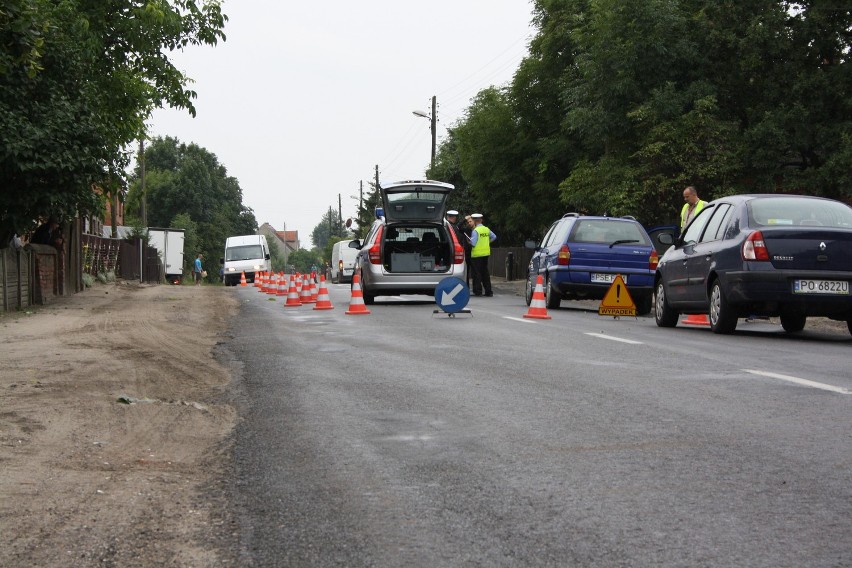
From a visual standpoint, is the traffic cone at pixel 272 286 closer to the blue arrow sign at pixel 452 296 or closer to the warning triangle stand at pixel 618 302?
the blue arrow sign at pixel 452 296

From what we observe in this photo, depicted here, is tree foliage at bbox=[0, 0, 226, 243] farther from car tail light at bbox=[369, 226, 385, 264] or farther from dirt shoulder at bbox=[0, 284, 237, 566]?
dirt shoulder at bbox=[0, 284, 237, 566]

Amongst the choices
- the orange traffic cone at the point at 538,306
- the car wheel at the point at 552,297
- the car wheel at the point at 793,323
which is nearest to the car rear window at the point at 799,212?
the car wheel at the point at 793,323

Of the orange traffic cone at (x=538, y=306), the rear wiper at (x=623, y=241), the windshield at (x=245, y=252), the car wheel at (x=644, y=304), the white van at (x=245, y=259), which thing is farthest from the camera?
the windshield at (x=245, y=252)

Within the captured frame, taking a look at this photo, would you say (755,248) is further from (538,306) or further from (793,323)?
(538,306)

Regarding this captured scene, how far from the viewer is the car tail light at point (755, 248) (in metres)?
12.7

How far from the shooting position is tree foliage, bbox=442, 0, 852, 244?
1331 inches

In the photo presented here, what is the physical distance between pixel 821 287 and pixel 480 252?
13.4 meters

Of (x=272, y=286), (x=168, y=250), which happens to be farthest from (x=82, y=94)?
(x=168, y=250)

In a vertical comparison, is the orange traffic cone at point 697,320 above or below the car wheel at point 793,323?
below

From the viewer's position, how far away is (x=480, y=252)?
2559 cm

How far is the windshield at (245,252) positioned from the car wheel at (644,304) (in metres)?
36.9

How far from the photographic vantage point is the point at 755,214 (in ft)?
43.4

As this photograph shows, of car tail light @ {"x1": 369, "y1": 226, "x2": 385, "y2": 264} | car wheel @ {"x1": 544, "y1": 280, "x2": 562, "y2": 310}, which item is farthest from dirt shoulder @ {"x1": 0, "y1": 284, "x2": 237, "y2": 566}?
car wheel @ {"x1": 544, "y1": 280, "x2": 562, "y2": 310}

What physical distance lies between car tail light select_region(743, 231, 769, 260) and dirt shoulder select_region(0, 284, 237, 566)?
5943 mm
